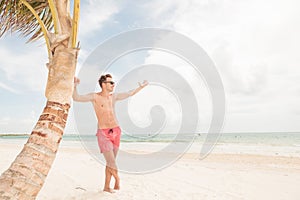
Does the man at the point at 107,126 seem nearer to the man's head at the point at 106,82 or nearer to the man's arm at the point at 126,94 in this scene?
the man's head at the point at 106,82

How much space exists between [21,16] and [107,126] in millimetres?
2437

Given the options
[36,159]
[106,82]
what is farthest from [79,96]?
[36,159]

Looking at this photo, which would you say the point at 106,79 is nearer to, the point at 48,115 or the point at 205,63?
the point at 48,115

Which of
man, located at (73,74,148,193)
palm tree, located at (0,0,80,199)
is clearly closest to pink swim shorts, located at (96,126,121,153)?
man, located at (73,74,148,193)

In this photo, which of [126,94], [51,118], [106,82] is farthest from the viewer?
[126,94]

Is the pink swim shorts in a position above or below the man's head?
below

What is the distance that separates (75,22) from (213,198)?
11.1 ft

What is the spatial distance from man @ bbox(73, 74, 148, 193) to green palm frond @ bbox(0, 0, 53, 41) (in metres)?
1.54

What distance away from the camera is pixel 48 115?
248cm

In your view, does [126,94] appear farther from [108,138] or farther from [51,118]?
[51,118]

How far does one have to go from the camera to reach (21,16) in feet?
13.4

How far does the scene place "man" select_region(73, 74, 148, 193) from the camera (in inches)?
153

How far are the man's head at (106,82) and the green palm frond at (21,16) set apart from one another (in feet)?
4.86

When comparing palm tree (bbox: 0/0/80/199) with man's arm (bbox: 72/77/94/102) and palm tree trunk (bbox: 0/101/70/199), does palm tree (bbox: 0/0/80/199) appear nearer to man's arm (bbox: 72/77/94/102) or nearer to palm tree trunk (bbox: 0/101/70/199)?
palm tree trunk (bbox: 0/101/70/199)
